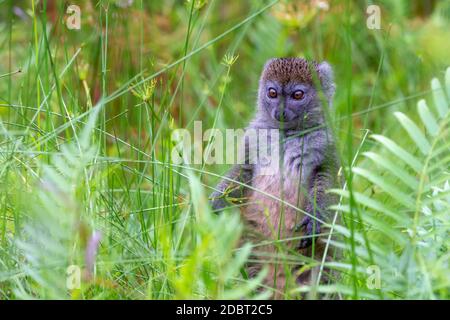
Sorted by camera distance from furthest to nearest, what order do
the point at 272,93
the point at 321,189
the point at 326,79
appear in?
the point at 326,79
the point at 272,93
the point at 321,189

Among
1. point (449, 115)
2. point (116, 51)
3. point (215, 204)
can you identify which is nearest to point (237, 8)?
point (116, 51)

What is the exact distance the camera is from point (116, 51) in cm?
544

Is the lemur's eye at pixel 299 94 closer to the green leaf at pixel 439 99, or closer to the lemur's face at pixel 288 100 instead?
the lemur's face at pixel 288 100

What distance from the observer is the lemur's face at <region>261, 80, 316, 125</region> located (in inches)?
162

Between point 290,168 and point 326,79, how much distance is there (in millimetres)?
744

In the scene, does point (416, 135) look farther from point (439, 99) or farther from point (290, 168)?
point (290, 168)

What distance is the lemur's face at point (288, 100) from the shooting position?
13.5 feet

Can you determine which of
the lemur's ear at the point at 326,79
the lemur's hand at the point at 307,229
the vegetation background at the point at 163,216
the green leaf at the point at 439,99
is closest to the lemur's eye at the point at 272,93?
the lemur's ear at the point at 326,79

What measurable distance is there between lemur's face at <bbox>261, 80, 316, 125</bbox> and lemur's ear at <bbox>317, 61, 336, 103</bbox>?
0.87 feet

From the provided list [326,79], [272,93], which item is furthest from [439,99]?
[326,79]

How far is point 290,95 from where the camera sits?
4.26 m

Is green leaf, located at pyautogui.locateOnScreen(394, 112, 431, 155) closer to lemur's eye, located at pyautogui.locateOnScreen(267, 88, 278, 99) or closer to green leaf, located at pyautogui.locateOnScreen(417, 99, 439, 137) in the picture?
green leaf, located at pyautogui.locateOnScreen(417, 99, 439, 137)
